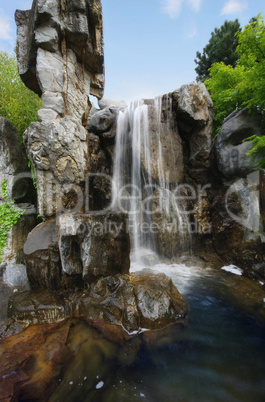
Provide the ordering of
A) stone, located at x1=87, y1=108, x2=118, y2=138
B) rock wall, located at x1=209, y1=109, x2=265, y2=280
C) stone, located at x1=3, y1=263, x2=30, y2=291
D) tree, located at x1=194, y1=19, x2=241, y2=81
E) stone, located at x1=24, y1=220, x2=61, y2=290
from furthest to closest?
tree, located at x1=194, y1=19, x2=241, y2=81
stone, located at x1=87, y1=108, x2=118, y2=138
rock wall, located at x1=209, y1=109, x2=265, y2=280
stone, located at x1=3, y1=263, x2=30, y2=291
stone, located at x1=24, y1=220, x2=61, y2=290

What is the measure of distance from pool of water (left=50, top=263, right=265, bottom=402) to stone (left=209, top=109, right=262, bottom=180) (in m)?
4.72

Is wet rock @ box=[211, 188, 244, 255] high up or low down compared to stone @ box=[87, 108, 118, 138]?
down

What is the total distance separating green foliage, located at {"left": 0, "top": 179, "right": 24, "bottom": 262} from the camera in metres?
5.89

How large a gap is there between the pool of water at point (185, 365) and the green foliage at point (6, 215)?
14.9 ft

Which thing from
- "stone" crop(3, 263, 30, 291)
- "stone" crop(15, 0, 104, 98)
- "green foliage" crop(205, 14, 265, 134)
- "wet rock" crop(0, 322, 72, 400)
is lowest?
"wet rock" crop(0, 322, 72, 400)

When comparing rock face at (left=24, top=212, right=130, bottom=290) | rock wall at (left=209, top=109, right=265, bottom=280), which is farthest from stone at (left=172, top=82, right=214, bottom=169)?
rock face at (left=24, top=212, right=130, bottom=290)

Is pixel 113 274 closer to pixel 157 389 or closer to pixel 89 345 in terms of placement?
pixel 89 345

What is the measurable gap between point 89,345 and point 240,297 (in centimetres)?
381

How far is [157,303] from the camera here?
3836mm

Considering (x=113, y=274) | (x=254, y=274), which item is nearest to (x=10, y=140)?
(x=113, y=274)

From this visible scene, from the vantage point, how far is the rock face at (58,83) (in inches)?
229

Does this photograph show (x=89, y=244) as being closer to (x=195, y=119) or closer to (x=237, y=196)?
(x=237, y=196)

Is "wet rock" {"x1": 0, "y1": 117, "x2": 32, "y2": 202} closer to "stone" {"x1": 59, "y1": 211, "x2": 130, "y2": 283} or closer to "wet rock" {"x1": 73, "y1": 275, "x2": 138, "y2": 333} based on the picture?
"stone" {"x1": 59, "y1": 211, "x2": 130, "y2": 283}

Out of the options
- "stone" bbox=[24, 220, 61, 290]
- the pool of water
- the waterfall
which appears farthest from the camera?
the waterfall
